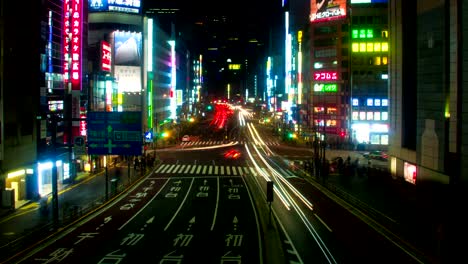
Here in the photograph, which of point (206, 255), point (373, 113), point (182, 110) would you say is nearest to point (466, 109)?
point (206, 255)

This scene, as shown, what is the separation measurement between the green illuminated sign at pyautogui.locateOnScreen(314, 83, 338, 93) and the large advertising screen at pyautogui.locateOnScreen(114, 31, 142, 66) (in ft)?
118

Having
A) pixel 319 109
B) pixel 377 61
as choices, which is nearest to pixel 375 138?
pixel 377 61

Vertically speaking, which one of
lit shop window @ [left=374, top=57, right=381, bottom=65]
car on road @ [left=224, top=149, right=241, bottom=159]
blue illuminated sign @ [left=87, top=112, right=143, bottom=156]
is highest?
lit shop window @ [left=374, top=57, right=381, bottom=65]

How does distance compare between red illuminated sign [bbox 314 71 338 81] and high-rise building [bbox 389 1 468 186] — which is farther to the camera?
red illuminated sign [bbox 314 71 338 81]

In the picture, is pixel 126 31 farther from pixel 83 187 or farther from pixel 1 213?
pixel 1 213

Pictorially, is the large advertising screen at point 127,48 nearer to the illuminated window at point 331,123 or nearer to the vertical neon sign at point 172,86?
the illuminated window at point 331,123

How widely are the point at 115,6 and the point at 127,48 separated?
6.83m

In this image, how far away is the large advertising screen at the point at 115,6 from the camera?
85.5m

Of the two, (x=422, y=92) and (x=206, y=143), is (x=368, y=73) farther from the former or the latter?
(x=422, y=92)

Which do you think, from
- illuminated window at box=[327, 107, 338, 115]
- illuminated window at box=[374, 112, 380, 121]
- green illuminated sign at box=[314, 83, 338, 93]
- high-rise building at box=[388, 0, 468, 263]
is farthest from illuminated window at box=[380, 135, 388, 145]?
high-rise building at box=[388, 0, 468, 263]

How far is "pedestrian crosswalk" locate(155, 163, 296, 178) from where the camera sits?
60.9m

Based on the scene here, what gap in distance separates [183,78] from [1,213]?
148260 mm

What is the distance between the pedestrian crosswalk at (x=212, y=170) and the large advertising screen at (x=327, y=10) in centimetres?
4782

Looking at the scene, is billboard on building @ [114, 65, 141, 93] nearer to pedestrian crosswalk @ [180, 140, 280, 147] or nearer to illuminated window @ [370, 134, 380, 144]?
pedestrian crosswalk @ [180, 140, 280, 147]
